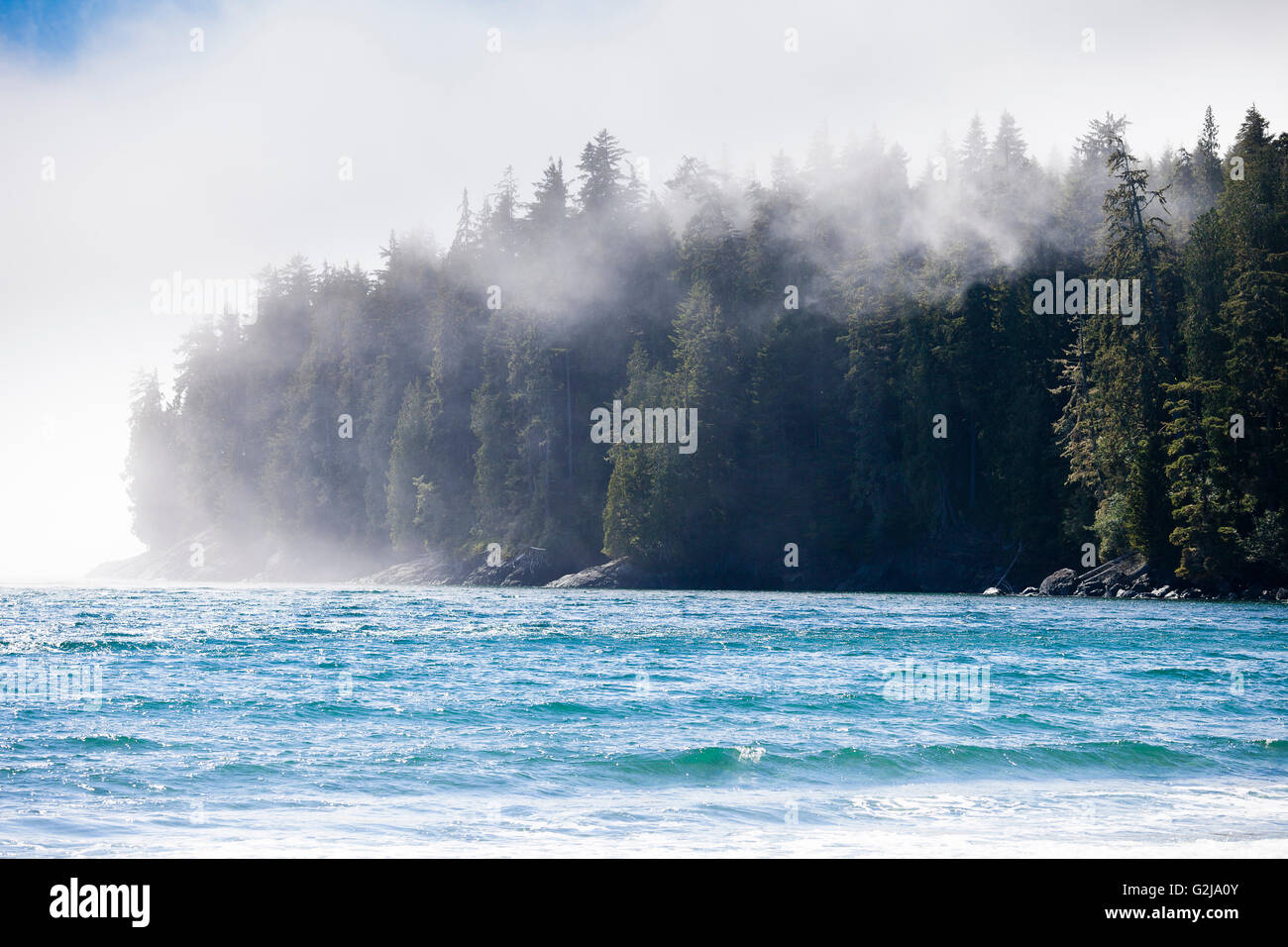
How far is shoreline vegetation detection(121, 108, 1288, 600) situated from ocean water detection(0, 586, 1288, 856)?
23436mm

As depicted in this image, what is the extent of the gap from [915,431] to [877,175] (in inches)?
773

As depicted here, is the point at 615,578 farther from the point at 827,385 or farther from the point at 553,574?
the point at 827,385

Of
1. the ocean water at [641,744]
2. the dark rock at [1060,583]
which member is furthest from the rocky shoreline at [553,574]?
the ocean water at [641,744]

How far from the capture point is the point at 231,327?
112250 mm

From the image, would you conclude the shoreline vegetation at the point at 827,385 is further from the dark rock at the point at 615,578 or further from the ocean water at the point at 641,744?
the ocean water at the point at 641,744

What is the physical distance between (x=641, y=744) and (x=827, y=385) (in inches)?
2428

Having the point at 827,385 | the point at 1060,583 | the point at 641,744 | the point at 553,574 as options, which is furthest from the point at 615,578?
the point at 641,744

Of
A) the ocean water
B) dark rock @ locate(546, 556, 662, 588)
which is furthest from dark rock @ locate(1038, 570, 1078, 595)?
the ocean water

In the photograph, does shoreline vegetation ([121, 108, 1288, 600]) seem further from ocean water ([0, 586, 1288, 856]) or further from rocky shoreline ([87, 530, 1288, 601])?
ocean water ([0, 586, 1288, 856])

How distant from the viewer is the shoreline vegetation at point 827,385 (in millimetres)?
49094

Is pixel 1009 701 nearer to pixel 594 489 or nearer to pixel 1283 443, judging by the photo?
pixel 1283 443

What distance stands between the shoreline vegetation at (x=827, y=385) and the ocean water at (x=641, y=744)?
76.9 feet

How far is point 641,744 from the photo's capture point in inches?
546
